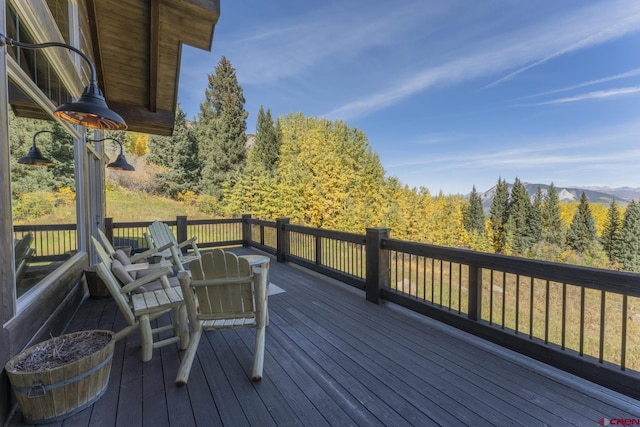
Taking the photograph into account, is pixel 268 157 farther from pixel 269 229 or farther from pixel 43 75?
pixel 43 75

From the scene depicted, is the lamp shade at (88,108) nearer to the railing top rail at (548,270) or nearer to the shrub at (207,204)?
the railing top rail at (548,270)

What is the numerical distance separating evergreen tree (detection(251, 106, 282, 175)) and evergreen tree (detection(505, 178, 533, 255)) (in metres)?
32.6

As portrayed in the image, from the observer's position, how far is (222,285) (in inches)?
88.4

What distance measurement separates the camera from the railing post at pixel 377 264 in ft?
12.2

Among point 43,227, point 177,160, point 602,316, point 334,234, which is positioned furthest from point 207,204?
point 602,316

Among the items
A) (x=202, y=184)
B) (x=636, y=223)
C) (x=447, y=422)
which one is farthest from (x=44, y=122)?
(x=636, y=223)

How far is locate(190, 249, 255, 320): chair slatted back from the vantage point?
2227mm

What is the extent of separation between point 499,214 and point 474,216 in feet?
11.9

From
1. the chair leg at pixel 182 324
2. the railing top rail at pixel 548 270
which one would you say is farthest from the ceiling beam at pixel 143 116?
the railing top rail at pixel 548 270

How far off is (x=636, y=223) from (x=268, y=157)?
39062 millimetres

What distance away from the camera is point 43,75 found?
8.54ft

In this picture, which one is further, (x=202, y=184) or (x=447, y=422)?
(x=202, y=184)

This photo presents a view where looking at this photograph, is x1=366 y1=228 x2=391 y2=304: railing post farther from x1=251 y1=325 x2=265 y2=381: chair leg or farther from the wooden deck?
x1=251 y1=325 x2=265 y2=381: chair leg
